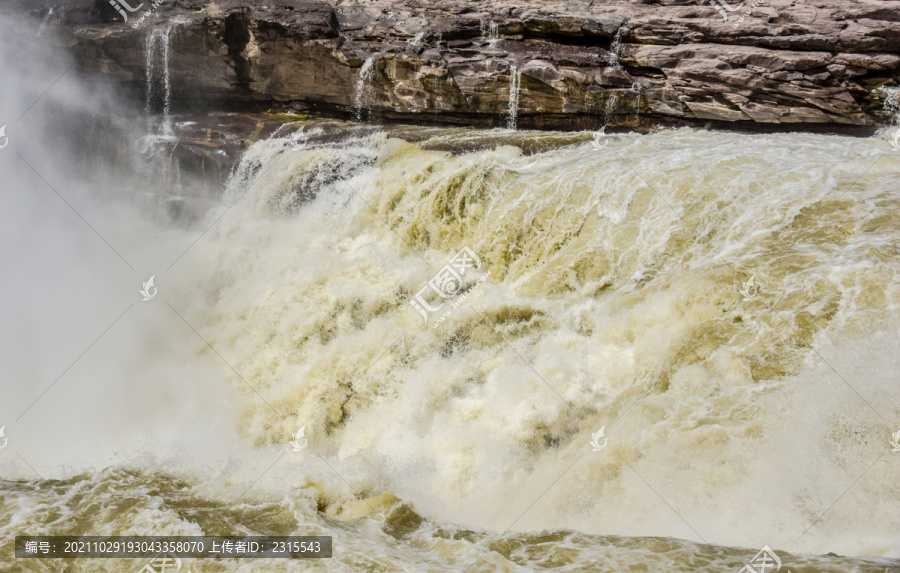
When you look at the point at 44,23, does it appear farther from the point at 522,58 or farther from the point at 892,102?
the point at 892,102

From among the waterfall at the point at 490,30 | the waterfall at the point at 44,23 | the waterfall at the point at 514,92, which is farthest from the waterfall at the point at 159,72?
the waterfall at the point at 514,92

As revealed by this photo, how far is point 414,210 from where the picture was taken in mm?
8016

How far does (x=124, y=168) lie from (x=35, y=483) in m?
8.36

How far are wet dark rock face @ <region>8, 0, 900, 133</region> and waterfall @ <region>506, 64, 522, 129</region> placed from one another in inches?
0.7

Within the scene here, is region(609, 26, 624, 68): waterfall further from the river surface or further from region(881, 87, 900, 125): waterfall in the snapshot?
region(881, 87, 900, 125): waterfall

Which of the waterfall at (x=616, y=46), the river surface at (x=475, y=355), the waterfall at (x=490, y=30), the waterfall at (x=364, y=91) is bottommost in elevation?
the river surface at (x=475, y=355)

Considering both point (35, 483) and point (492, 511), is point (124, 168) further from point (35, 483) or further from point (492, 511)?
point (492, 511)

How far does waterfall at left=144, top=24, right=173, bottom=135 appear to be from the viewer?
11.6 meters

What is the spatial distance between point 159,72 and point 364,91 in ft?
13.8

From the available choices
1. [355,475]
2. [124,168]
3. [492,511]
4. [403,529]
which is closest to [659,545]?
[492,511]

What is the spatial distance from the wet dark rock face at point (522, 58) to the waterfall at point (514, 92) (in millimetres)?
19

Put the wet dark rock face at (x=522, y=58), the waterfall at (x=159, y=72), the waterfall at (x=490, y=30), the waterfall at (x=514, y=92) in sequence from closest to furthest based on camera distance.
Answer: the wet dark rock face at (x=522, y=58) → the waterfall at (x=514, y=92) → the waterfall at (x=490, y=30) → the waterfall at (x=159, y=72)

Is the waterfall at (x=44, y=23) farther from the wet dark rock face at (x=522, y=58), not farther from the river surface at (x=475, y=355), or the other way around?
the river surface at (x=475, y=355)

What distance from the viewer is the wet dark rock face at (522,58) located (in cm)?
952
